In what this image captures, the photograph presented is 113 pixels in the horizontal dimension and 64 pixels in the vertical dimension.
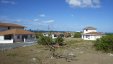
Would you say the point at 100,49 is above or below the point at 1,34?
below

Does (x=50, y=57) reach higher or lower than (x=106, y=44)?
lower

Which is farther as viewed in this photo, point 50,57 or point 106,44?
point 106,44

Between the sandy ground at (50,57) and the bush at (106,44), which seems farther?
the bush at (106,44)

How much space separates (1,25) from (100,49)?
109 feet

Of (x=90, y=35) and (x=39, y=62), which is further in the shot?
(x=90, y=35)

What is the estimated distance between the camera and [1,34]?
46.7 m

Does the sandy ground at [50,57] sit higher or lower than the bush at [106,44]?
lower

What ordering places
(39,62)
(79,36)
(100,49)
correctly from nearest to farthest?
(39,62) < (100,49) < (79,36)

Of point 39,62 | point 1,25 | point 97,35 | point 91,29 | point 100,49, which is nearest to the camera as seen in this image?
point 39,62

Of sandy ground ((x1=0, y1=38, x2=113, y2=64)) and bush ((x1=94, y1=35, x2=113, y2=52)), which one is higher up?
bush ((x1=94, y1=35, x2=113, y2=52))

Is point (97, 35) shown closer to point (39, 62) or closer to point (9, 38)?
point (9, 38)

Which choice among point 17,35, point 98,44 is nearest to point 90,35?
point 17,35

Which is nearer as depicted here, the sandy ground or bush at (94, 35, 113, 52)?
the sandy ground

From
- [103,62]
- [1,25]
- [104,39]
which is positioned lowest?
[103,62]
